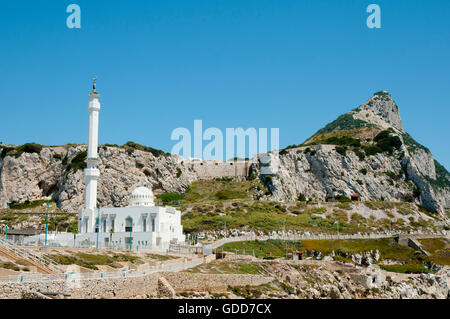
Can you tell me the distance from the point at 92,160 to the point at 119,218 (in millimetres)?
8618

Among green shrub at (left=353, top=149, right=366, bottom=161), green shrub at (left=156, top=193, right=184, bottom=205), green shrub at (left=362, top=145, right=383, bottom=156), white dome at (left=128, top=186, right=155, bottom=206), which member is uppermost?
green shrub at (left=362, top=145, right=383, bottom=156)

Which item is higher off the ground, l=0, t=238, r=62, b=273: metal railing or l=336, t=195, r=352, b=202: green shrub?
l=336, t=195, r=352, b=202: green shrub

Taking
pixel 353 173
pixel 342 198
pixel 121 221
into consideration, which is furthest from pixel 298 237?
pixel 353 173

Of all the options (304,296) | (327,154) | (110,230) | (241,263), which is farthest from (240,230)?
(327,154)

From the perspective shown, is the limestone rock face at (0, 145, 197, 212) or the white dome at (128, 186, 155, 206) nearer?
the white dome at (128, 186, 155, 206)

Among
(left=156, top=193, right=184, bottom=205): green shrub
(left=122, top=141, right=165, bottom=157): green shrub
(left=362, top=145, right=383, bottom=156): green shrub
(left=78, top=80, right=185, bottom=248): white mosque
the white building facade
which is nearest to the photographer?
the white building facade

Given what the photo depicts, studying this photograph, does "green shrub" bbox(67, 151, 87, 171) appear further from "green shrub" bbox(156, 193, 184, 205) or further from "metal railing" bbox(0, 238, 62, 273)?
"metal railing" bbox(0, 238, 62, 273)

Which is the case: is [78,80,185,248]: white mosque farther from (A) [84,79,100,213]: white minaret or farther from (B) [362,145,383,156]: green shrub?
(B) [362,145,383,156]: green shrub

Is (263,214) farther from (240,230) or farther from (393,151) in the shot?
(393,151)

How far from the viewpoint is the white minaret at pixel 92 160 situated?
6875cm

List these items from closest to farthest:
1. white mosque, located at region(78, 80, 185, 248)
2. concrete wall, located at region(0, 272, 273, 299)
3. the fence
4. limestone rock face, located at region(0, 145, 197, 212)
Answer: the fence < concrete wall, located at region(0, 272, 273, 299) < white mosque, located at region(78, 80, 185, 248) < limestone rock face, located at region(0, 145, 197, 212)

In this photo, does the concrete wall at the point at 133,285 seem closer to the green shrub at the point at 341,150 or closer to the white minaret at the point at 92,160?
the white minaret at the point at 92,160

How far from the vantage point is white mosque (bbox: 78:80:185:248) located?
64688 millimetres

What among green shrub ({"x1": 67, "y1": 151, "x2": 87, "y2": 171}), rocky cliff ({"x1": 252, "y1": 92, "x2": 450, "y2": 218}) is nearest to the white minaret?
green shrub ({"x1": 67, "y1": 151, "x2": 87, "y2": 171})
